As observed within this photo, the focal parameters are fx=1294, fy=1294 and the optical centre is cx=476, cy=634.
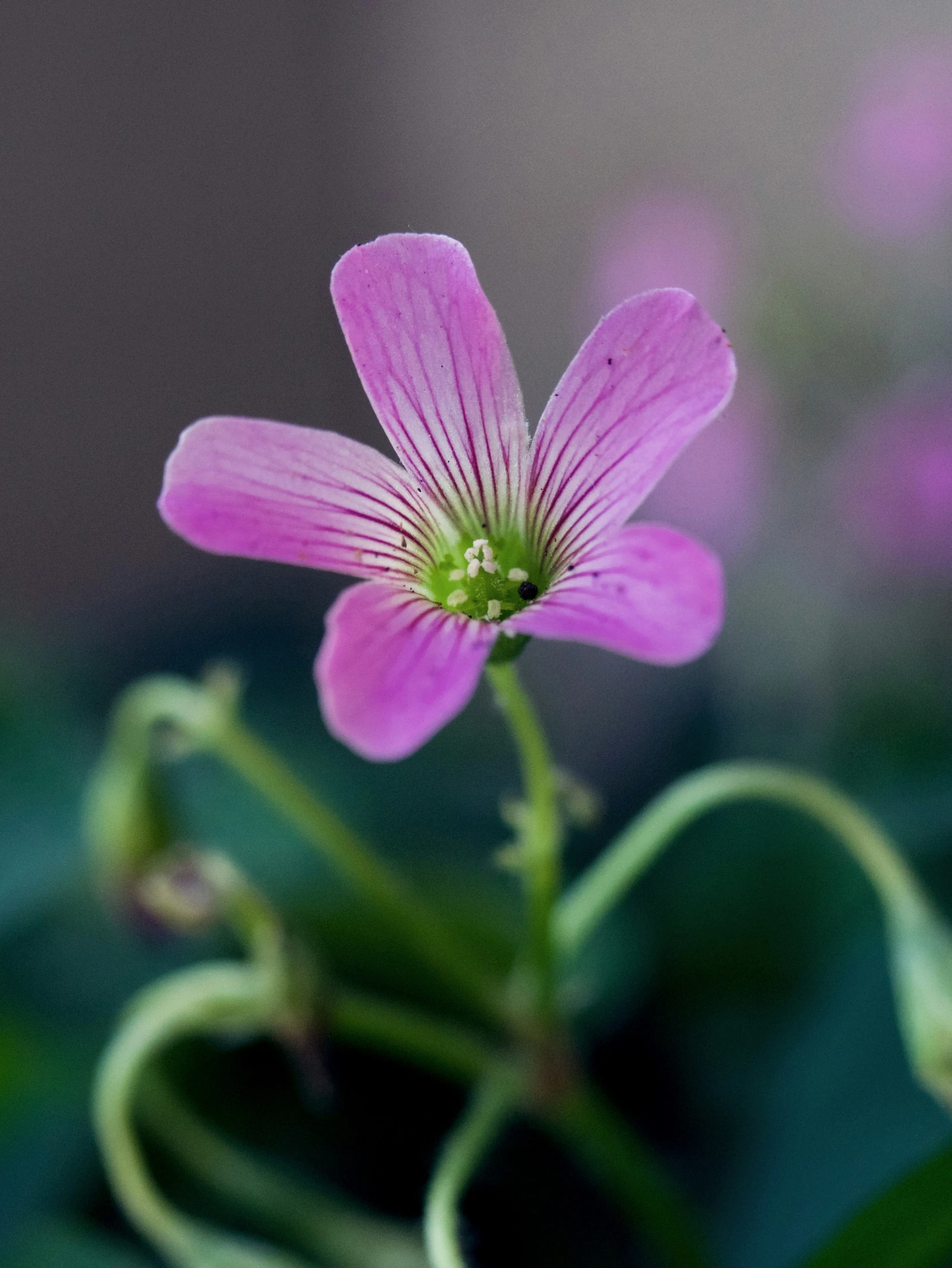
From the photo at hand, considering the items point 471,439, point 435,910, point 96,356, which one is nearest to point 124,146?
point 96,356

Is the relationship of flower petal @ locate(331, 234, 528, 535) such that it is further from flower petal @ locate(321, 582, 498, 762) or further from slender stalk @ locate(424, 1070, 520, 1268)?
slender stalk @ locate(424, 1070, 520, 1268)

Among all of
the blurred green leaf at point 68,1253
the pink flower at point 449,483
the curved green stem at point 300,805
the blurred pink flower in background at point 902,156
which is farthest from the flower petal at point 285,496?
the blurred pink flower in background at point 902,156

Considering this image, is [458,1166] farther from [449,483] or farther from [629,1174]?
[449,483]

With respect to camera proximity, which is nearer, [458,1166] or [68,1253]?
[458,1166]

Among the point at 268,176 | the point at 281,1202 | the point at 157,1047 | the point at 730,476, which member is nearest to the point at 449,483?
the point at 157,1047

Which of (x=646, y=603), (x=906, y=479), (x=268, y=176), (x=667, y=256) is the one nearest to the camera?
(x=646, y=603)
